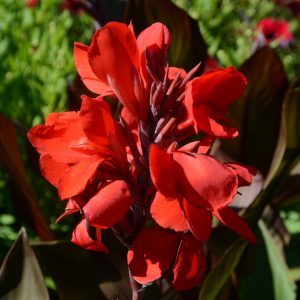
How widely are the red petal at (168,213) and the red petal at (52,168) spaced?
115 millimetres

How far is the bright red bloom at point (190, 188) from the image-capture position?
1.77 ft

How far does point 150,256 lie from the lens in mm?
602

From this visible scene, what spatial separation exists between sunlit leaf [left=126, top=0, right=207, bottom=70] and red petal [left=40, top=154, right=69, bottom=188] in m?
0.65

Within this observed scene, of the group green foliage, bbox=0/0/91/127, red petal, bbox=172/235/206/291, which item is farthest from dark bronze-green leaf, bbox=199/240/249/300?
green foliage, bbox=0/0/91/127

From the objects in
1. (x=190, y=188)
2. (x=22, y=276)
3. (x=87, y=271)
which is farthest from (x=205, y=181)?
(x=87, y=271)

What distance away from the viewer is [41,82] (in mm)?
2025

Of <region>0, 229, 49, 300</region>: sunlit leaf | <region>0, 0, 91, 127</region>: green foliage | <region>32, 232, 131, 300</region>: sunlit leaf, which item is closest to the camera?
<region>0, 229, 49, 300</region>: sunlit leaf

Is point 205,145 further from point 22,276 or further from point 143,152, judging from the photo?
point 22,276

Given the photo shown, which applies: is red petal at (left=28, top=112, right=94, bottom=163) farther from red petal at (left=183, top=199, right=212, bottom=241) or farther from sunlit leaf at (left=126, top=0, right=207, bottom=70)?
sunlit leaf at (left=126, top=0, right=207, bottom=70)

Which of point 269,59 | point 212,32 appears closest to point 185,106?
point 269,59

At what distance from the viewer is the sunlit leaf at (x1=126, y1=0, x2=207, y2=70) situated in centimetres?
122

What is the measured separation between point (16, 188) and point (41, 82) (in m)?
0.71

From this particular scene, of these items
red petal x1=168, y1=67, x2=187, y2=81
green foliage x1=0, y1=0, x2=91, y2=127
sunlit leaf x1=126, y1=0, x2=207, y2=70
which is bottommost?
green foliage x1=0, y1=0, x2=91, y2=127

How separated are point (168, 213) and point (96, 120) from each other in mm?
113
